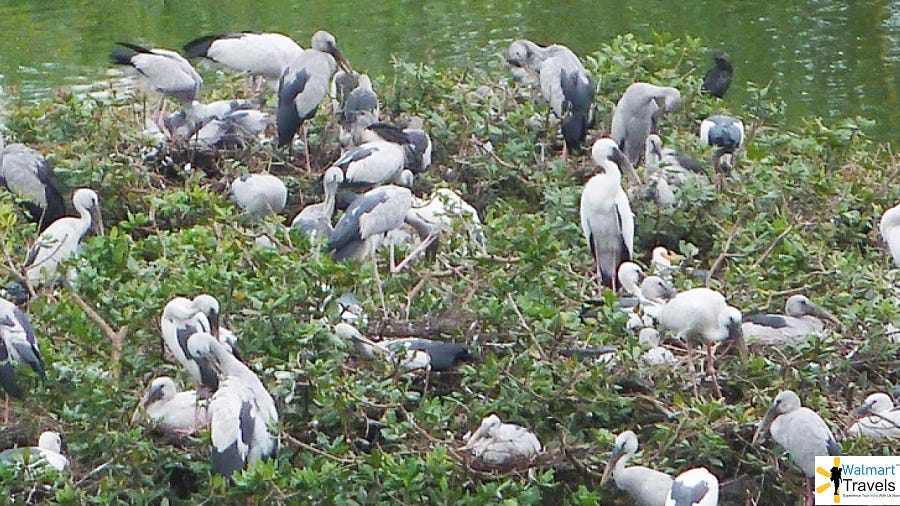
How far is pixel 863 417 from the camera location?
185 inches

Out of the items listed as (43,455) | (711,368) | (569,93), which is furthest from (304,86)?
(43,455)

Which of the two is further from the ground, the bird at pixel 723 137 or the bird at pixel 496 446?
the bird at pixel 496 446

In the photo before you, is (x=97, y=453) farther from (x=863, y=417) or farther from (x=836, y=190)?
(x=836, y=190)

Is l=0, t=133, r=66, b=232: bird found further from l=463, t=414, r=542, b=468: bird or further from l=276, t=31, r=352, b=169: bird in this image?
l=463, t=414, r=542, b=468: bird

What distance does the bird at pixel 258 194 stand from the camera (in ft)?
21.7


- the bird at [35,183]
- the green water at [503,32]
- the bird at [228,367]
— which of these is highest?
the bird at [228,367]

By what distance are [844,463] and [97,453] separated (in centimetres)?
222

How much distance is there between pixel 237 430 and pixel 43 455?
0.55m

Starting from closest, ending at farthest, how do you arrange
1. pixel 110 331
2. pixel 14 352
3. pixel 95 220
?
pixel 14 352 → pixel 110 331 → pixel 95 220

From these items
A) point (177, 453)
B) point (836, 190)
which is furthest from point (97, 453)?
point (836, 190)

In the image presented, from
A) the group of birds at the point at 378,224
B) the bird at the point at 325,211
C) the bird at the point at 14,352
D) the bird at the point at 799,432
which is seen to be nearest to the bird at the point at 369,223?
the group of birds at the point at 378,224

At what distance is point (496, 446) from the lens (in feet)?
14.8

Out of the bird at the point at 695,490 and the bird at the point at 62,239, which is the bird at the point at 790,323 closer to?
the bird at the point at 695,490

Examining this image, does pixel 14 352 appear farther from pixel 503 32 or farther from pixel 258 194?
pixel 503 32
